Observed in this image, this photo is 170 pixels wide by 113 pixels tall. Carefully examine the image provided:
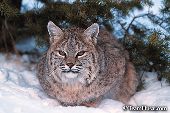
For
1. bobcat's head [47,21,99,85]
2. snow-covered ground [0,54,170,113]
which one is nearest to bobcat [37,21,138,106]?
bobcat's head [47,21,99,85]

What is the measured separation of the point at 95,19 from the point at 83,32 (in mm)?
862

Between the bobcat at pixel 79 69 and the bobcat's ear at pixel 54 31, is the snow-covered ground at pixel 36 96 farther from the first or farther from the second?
the bobcat's ear at pixel 54 31

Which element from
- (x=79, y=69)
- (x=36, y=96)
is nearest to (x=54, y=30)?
(x=79, y=69)

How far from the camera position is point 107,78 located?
596 cm

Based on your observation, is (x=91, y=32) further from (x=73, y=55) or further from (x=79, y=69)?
(x=79, y=69)

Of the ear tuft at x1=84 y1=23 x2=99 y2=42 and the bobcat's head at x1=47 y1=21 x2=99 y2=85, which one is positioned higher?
the ear tuft at x1=84 y1=23 x2=99 y2=42

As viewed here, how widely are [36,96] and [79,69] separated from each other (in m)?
0.79

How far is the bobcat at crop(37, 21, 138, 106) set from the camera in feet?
18.2

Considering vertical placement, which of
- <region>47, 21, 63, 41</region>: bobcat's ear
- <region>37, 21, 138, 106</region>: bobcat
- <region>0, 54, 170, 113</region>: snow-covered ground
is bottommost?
<region>0, 54, 170, 113</region>: snow-covered ground

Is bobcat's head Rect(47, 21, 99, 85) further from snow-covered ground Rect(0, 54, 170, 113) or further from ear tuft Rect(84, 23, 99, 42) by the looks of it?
snow-covered ground Rect(0, 54, 170, 113)

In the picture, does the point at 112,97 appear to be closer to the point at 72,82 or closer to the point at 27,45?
the point at 72,82

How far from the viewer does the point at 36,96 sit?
5922mm

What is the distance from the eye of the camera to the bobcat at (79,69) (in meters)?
5.54

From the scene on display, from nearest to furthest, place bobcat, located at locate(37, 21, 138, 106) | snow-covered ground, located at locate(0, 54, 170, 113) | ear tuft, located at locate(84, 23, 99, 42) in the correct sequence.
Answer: snow-covered ground, located at locate(0, 54, 170, 113) → bobcat, located at locate(37, 21, 138, 106) → ear tuft, located at locate(84, 23, 99, 42)
